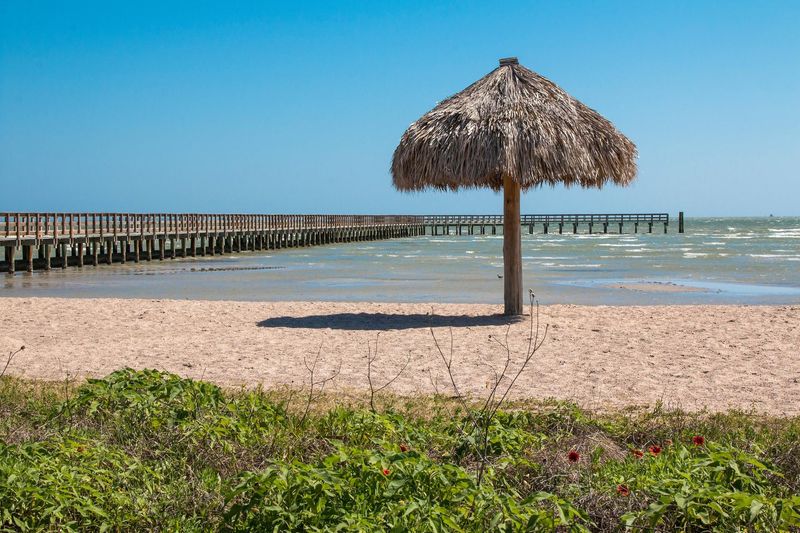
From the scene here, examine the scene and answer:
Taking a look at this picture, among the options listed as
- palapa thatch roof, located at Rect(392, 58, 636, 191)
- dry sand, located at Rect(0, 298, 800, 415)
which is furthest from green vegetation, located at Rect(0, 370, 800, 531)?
palapa thatch roof, located at Rect(392, 58, 636, 191)

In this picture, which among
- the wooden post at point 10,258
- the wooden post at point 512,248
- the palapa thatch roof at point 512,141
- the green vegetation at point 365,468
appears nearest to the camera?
the green vegetation at point 365,468

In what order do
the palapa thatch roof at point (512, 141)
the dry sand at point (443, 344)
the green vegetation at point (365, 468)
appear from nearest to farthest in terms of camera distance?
1. the green vegetation at point (365, 468)
2. the dry sand at point (443, 344)
3. the palapa thatch roof at point (512, 141)

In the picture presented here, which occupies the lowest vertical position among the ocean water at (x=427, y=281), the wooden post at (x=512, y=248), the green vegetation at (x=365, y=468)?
the ocean water at (x=427, y=281)

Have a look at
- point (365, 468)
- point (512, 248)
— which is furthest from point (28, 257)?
point (365, 468)

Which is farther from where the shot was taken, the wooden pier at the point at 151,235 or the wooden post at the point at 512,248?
the wooden pier at the point at 151,235

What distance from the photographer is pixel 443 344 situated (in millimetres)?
10570

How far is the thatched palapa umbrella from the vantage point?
40.9 feet

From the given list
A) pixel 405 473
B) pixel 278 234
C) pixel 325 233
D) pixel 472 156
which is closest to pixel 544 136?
pixel 472 156

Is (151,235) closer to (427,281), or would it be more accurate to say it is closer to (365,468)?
(427,281)

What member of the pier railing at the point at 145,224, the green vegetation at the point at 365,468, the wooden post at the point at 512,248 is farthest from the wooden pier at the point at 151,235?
the green vegetation at the point at 365,468

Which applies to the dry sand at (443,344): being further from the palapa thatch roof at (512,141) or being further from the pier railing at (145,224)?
the pier railing at (145,224)

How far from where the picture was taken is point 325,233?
60.6 metres

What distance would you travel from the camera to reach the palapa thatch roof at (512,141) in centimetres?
1245

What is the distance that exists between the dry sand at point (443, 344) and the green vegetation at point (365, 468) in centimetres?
157
